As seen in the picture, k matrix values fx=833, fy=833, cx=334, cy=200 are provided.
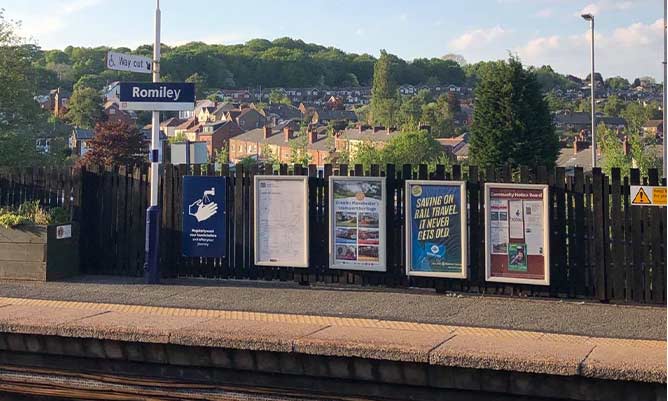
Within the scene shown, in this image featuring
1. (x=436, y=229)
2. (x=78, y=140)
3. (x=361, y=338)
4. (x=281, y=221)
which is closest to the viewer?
(x=361, y=338)

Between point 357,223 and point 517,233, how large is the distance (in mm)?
2313

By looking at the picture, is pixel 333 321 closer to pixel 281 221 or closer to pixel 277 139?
pixel 281 221

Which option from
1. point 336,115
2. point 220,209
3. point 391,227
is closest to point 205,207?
point 220,209

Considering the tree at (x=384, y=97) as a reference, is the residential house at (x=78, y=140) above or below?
below

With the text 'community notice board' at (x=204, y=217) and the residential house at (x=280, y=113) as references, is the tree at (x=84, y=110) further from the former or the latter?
the text 'community notice board' at (x=204, y=217)

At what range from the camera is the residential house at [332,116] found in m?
176

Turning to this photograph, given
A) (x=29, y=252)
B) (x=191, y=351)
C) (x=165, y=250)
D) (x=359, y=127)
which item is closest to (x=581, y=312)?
(x=191, y=351)

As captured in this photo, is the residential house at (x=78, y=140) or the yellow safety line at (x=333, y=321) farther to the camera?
the residential house at (x=78, y=140)

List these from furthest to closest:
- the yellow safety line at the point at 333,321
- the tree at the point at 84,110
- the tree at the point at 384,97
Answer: the tree at the point at 384,97, the tree at the point at 84,110, the yellow safety line at the point at 333,321

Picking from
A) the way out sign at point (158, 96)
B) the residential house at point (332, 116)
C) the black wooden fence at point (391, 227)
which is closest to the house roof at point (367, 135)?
the residential house at point (332, 116)

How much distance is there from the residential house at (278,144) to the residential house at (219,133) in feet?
11.4

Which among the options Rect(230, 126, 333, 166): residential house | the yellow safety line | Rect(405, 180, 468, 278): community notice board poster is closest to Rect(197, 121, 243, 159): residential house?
Rect(230, 126, 333, 166): residential house

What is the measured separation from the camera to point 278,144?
116 meters

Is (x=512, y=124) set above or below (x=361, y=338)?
above
